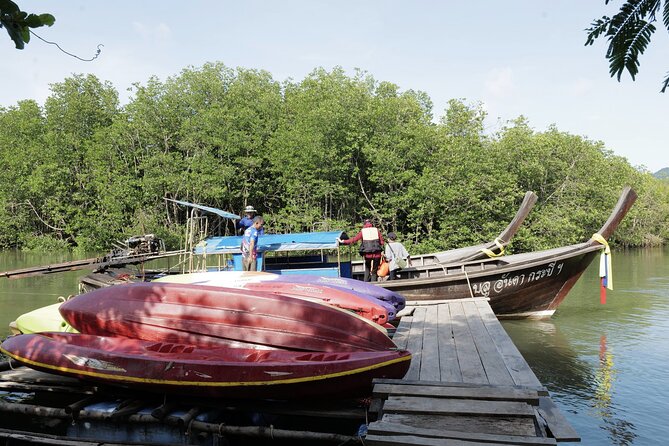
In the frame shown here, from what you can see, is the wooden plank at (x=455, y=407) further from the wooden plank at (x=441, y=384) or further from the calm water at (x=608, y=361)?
the calm water at (x=608, y=361)

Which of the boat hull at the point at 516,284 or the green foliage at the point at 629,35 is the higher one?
the green foliage at the point at 629,35

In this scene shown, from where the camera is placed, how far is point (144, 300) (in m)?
6.79

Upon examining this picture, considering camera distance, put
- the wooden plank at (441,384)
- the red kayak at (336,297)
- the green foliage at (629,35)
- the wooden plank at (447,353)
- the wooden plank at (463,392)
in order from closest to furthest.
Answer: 1. the green foliage at (629,35)
2. the wooden plank at (463,392)
3. the wooden plank at (441,384)
4. the wooden plank at (447,353)
5. the red kayak at (336,297)

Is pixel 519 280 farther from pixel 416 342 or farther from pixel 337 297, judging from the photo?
pixel 416 342

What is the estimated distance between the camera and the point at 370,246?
41.4 feet

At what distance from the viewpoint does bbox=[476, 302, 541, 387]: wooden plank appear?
558 cm

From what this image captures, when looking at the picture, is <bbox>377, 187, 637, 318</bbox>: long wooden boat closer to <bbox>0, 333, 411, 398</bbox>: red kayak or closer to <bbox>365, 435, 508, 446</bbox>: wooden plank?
<bbox>0, 333, 411, 398</bbox>: red kayak

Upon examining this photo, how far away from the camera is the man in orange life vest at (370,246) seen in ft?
41.1

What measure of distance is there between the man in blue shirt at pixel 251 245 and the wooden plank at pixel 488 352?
187 inches

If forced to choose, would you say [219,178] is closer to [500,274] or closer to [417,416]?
[500,274]

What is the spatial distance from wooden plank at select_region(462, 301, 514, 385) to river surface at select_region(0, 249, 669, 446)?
1.61 m

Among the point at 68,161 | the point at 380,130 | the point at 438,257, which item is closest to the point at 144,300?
the point at 438,257

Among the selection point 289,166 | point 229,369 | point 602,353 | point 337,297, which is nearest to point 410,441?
point 229,369

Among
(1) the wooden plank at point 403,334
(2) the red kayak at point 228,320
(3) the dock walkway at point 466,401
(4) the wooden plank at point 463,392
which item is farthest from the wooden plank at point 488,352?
Result: (2) the red kayak at point 228,320
